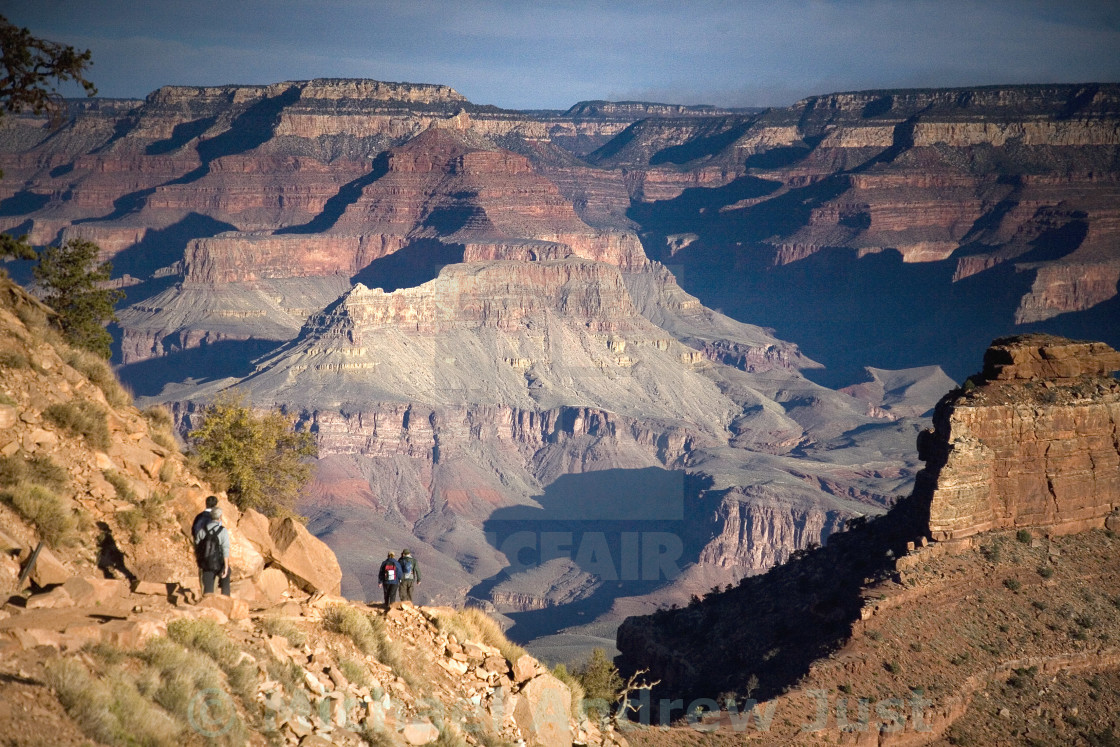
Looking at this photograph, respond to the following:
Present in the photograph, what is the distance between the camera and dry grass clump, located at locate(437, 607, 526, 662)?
21453 mm

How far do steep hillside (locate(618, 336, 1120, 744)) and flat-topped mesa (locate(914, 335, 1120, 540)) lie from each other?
0.05m

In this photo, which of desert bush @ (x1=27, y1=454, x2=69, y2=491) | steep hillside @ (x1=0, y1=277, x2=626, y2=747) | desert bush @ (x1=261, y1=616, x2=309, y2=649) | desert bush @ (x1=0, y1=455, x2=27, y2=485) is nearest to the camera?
steep hillside @ (x1=0, y1=277, x2=626, y2=747)

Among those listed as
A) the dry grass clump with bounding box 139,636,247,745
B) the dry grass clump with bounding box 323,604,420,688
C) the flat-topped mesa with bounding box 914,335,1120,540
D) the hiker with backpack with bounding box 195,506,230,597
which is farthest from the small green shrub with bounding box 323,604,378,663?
the flat-topped mesa with bounding box 914,335,1120,540

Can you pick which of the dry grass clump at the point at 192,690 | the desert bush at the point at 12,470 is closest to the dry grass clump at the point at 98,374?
the desert bush at the point at 12,470

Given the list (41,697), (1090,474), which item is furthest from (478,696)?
(1090,474)

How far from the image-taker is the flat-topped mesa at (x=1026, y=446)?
32.7 meters

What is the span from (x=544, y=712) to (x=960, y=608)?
1502cm

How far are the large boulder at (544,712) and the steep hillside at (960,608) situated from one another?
619cm

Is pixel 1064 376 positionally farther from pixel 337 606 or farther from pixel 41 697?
pixel 41 697

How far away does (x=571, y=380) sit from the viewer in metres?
151

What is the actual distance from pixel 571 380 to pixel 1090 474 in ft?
385

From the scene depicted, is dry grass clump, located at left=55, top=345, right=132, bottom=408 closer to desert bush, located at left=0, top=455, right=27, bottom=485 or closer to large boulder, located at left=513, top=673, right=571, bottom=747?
desert bush, located at left=0, top=455, right=27, bottom=485

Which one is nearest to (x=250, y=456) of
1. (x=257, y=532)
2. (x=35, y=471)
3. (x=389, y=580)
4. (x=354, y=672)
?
(x=257, y=532)

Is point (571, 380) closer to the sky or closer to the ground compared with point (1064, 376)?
closer to the ground
